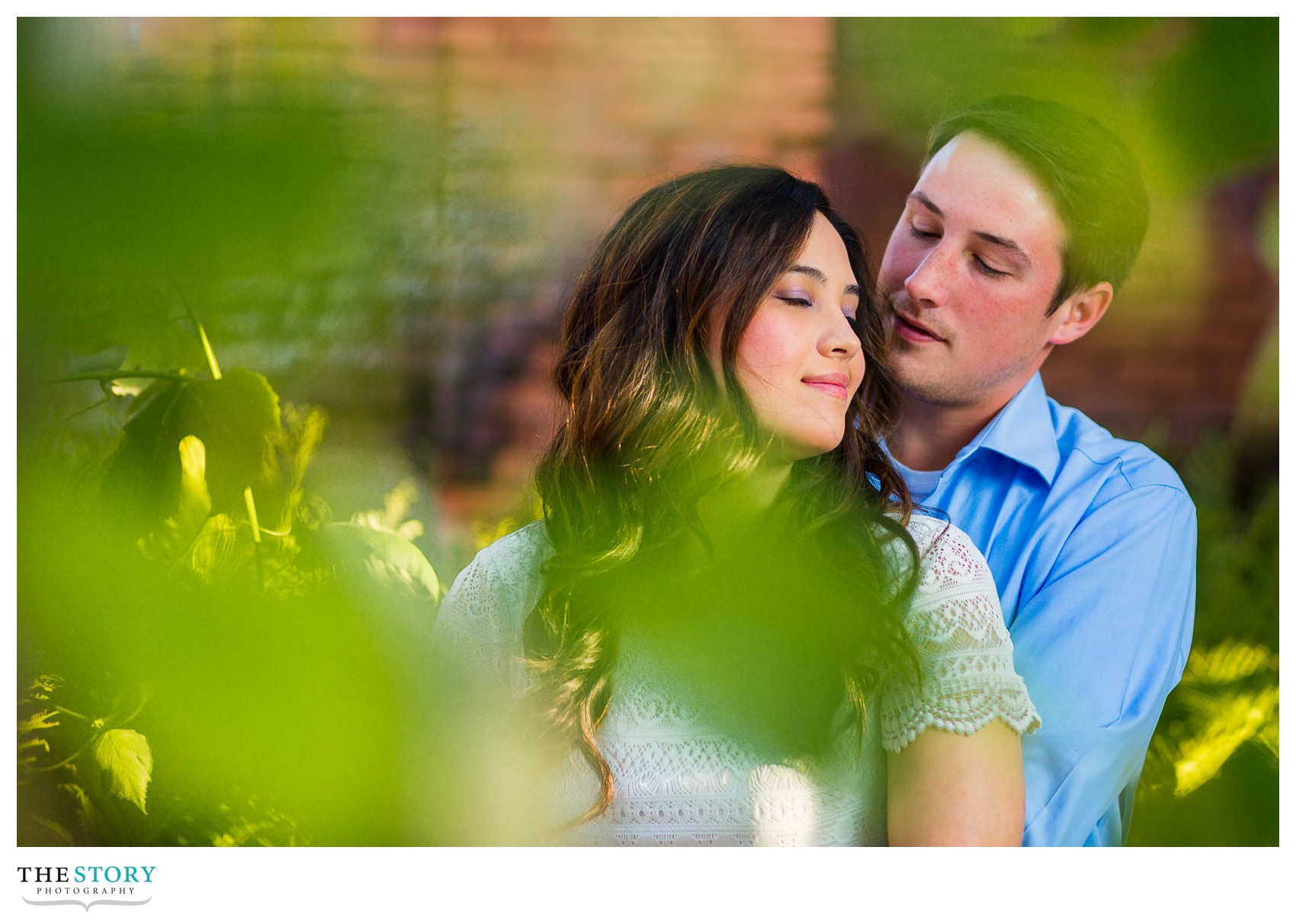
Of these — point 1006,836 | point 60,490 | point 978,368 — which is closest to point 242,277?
point 60,490

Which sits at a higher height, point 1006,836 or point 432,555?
point 432,555

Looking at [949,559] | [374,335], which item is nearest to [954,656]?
[949,559]

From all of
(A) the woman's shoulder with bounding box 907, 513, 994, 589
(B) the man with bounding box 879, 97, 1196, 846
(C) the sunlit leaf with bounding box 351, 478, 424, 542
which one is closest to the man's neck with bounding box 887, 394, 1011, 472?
(B) the man with bounding box 879, 97, 1196, 846

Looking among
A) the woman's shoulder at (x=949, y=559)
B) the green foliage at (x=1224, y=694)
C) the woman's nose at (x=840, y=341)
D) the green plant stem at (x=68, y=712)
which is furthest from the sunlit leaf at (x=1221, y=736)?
the green plant stem at (x=68, y=712)

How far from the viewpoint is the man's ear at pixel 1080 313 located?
6.83 ft

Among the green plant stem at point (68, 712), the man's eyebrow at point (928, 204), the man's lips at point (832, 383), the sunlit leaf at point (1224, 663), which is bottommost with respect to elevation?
the green plant stem at point (68, 712)

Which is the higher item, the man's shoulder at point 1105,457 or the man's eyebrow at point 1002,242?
the man's eyebrow at point 1002,242

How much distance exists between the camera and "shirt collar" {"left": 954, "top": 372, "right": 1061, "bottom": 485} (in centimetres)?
204

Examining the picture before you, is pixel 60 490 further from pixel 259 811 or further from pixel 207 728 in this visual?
pixel 259 811

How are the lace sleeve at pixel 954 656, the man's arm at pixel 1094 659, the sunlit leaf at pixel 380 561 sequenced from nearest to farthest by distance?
1. the lace sleeve at pixel 954 656
2. the man's arm at pixel 1094 659
3. the sunlit leaf at pixel 380 561

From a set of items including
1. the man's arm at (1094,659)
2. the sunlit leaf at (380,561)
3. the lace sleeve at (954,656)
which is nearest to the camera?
the lace sleeve at (954,656)

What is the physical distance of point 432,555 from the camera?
2158mm

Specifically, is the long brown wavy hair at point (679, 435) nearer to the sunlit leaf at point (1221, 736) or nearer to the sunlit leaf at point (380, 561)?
the sunlit leaf at point (380, 561)
